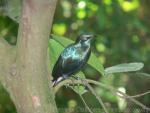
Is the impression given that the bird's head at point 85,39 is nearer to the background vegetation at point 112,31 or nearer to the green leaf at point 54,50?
the green leaf at point 54,50

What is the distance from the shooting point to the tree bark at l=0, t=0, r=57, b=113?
0.56 m

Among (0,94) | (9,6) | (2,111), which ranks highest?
(9,6)

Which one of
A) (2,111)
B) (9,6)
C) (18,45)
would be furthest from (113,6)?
(18,45)

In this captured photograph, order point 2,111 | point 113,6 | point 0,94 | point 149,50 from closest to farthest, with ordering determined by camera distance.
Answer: point 0,94, point 2,111, point 113,6, point 149,50

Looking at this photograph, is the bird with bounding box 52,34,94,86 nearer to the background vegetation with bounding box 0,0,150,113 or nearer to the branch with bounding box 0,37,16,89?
the branch with bounding box 0,37,16,89

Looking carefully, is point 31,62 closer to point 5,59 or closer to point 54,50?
point 5,59

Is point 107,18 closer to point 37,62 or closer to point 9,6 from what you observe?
point 9,6

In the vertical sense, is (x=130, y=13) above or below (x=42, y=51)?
below

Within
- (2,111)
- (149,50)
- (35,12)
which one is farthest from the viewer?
(149,50)

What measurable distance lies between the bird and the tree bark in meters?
0.05

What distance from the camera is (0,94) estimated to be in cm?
141

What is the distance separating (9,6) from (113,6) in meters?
1.07

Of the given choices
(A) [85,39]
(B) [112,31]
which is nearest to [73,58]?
(A) [85,39]

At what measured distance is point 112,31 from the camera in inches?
76.4
